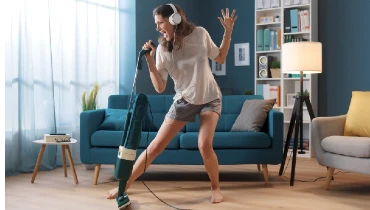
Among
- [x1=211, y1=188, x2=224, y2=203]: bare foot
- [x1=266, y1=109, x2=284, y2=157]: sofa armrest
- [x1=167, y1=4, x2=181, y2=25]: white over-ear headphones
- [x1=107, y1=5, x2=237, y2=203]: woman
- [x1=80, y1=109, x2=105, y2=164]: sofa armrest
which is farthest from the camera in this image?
[x1=80, y1=109, x2=105, y2=164]: sofa armrest

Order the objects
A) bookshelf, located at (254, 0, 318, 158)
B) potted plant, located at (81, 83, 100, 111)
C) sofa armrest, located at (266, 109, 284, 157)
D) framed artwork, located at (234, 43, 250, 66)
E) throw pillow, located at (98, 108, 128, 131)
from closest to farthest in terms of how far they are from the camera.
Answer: sofa armrest, located at (266, 109, 284, 157), throw pillow, located at (98, 108, 128, 131), potted plant, located at (81, 83, 100, 111), bookshelf, located at (254, 0, 318, 158), framed artwork, located at (234, 43, 250, 66)

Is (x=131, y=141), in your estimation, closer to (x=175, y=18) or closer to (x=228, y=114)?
(x=175, y=18)

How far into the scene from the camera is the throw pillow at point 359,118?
151 inches

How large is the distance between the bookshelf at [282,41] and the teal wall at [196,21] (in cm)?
34

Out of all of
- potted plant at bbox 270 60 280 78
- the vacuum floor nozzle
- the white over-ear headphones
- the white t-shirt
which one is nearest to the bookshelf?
potted plant at bbox 270 60 280 78

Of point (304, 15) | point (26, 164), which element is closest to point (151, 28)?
point (304, 15)

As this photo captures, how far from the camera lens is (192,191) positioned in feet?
12.2

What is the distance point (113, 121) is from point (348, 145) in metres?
1.99

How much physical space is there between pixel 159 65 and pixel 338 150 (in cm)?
153

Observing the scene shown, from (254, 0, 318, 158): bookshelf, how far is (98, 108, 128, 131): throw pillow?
91.5 inches

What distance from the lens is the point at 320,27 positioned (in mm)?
5891

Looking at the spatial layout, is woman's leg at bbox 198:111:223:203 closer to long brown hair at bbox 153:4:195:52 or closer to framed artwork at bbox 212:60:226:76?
long brown hair at bbox 153:4:195:52

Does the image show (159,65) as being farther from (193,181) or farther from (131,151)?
(193,181)

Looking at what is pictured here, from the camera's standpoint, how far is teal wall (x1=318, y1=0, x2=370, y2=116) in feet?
18.2
